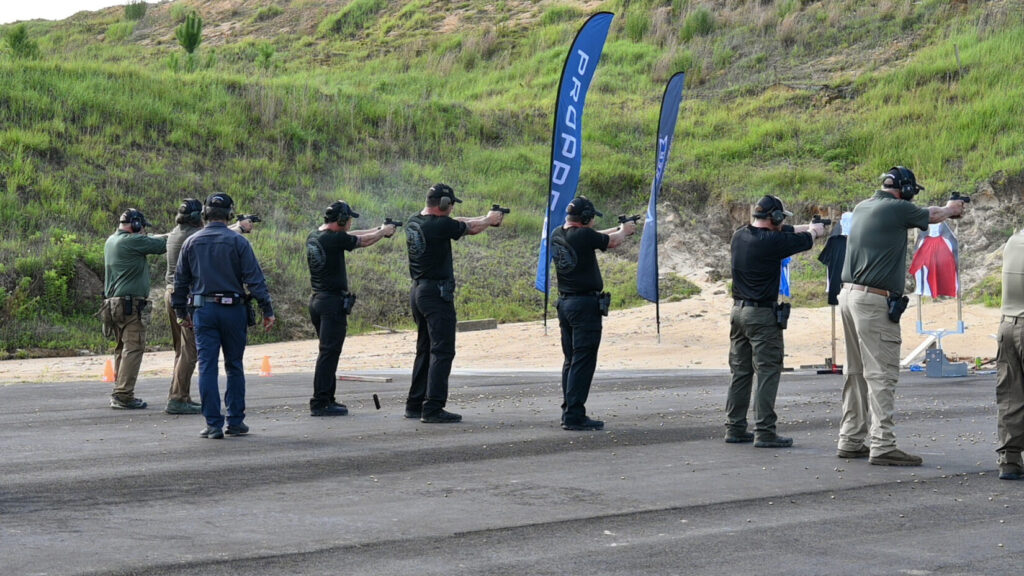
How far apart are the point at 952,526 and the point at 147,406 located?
381 inches

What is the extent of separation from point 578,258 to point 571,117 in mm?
7190

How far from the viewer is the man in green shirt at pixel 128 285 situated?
45.4 feet

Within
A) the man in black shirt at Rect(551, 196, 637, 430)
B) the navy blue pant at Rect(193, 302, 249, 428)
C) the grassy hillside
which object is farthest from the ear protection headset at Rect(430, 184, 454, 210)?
the grassy hillside

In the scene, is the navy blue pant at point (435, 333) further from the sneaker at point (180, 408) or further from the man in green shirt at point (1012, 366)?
→ the man in green shirt at point (1012, 366)

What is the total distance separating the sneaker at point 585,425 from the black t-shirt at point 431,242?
1901mm

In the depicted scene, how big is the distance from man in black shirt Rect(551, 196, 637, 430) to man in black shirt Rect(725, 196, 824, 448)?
146 cm

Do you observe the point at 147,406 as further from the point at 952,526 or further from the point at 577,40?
the point at 952,526

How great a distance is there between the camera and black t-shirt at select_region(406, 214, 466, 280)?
12.4 metres

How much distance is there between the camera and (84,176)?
3078cm

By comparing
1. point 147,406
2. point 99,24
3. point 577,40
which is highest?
point 99,24

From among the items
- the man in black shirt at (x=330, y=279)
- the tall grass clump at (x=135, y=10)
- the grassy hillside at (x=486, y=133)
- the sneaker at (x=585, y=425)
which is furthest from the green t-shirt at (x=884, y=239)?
Answer: the tall grass clump at (x=135, y=10)

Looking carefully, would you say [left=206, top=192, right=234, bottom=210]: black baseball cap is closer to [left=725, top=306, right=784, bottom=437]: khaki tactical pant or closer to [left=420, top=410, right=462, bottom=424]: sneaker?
[left=420, top=410, right=462, bottom=424]: sneaker

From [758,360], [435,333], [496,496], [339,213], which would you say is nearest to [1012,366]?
[758,360]

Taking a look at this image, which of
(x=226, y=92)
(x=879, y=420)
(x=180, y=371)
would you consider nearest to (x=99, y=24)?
(x=226, y=92)
